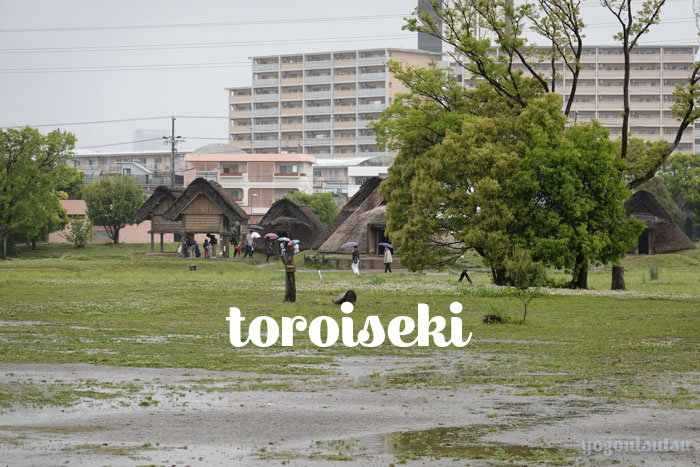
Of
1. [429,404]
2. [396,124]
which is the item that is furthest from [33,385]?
[396,124]

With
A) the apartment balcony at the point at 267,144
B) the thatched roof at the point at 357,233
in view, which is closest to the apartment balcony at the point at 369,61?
the apartment balcony at the point at 267,144

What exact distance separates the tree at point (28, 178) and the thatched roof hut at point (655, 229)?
50899 millimetres

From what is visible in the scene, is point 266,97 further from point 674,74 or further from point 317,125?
point 674,74

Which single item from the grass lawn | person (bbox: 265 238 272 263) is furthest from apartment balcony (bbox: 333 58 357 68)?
the grass lawn

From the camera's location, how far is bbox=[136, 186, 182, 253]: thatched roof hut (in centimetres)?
8769

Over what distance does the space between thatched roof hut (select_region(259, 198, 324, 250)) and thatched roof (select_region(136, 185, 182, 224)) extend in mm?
10742

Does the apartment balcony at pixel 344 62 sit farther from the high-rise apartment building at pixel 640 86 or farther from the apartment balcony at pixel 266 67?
the high-rise apartment building at pixel 640 86

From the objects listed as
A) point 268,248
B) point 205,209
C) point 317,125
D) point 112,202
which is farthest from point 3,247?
point 317,125

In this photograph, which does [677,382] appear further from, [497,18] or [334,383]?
[497,18]

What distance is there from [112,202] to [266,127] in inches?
3586

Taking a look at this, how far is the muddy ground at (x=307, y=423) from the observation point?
9.80 m

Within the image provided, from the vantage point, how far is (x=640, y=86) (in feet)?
591

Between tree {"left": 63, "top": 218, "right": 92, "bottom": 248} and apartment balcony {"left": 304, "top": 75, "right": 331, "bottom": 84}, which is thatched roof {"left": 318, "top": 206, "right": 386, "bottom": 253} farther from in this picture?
apartment balcony {"left": 304, "top": 75, "right": 331, "bottom": 84}

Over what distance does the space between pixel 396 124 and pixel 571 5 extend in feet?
34.0
